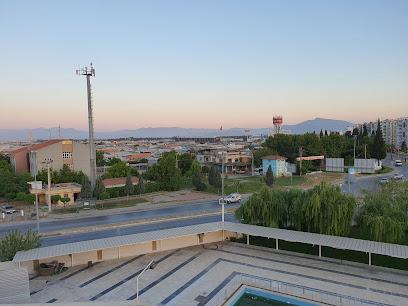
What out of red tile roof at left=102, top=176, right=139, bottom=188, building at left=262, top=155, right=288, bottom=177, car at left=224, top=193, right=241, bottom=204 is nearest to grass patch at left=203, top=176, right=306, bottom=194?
building at left=262, top=155, right=288, bottom=177

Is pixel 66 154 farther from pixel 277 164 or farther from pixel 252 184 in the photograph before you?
pixel 277 164

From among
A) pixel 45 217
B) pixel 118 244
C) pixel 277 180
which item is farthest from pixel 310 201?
pixel 277 180

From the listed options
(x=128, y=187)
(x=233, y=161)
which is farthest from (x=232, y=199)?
(x=233, y=161)

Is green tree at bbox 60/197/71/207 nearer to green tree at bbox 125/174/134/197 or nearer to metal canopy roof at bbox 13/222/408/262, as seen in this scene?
green tree at bbox 125/174/134/197

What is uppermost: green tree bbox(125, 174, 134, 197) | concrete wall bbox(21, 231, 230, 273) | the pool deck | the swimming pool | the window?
the window

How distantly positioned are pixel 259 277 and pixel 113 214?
20.3m

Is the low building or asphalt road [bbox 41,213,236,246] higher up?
the low building

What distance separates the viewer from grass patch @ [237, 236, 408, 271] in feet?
66.2

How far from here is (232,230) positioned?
931 inches

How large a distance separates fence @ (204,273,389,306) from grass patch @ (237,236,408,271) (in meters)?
4.74

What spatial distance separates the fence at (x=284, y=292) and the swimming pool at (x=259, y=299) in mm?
189

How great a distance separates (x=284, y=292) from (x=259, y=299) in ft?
4.03

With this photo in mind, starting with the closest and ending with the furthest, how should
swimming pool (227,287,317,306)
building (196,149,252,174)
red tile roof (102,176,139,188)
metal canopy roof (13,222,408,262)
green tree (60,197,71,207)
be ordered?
swimming pool (227,287,317,306), metal canopy roof (13,222,408,262), green tree (60,197,71,207), red tile roof (102,176,139,188), building (196,149,252,174)

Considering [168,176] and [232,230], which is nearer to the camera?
[232,230]
